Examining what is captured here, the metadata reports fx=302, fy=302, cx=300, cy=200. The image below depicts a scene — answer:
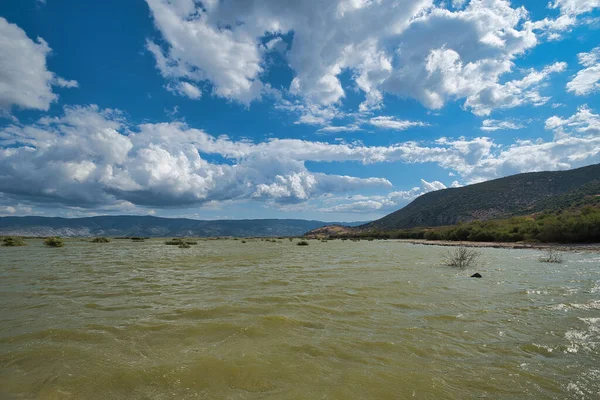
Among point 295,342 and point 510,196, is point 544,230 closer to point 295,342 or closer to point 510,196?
point 295,342

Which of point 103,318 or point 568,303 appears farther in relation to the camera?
point 568,303

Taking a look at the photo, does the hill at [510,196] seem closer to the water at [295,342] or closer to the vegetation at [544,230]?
the vegetation at [544,230]

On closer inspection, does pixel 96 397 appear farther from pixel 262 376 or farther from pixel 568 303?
pixel 568 303

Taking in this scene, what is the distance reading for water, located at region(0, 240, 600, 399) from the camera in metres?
5.36

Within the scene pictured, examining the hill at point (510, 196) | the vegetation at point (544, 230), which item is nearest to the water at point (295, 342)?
the vegetation at point (544, 230)

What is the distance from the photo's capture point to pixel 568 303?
11.9 m

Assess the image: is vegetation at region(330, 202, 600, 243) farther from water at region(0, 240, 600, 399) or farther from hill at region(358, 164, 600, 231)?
hill at region(358, 164, 600, 231)

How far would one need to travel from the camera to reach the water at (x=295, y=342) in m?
5.36

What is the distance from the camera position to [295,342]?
24.9ft

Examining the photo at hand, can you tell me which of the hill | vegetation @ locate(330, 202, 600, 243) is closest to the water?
vegetation @ locate(330, 202, 600, 243)

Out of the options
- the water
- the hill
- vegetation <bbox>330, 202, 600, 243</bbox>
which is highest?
the hill

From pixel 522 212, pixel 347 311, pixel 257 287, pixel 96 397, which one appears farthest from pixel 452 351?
pixel 522 212

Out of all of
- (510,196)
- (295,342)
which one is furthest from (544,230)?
(510,196)

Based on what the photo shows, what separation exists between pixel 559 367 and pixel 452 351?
6.51 feet
